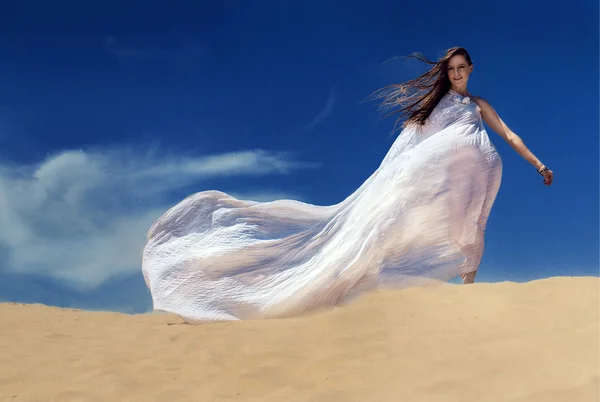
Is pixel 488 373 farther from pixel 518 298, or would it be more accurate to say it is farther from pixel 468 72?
pixel 468 72

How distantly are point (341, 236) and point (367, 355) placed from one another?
5.50 feet

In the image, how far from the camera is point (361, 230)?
5.60 meters

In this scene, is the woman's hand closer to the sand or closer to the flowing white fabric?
the flowing white fabric

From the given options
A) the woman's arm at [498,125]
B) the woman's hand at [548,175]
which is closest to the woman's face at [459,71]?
the woman's arm at [498,125]

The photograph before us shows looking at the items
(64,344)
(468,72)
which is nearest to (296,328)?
(64,344)

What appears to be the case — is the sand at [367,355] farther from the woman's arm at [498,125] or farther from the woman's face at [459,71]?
the woman's face at [459,71]

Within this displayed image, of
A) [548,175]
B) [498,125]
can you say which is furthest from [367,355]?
[498,125]

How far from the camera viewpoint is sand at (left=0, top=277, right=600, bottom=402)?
3.63m

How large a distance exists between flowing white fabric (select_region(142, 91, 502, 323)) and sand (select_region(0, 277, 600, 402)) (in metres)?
0.28

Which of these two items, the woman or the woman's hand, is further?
the woman's hand

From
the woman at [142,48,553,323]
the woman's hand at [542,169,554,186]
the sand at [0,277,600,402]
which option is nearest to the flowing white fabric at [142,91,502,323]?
the woman at [142,48,553,323]

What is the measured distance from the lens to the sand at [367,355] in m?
3.63

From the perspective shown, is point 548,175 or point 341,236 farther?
point 548,175

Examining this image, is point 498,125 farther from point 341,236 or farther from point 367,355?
point 367,355
